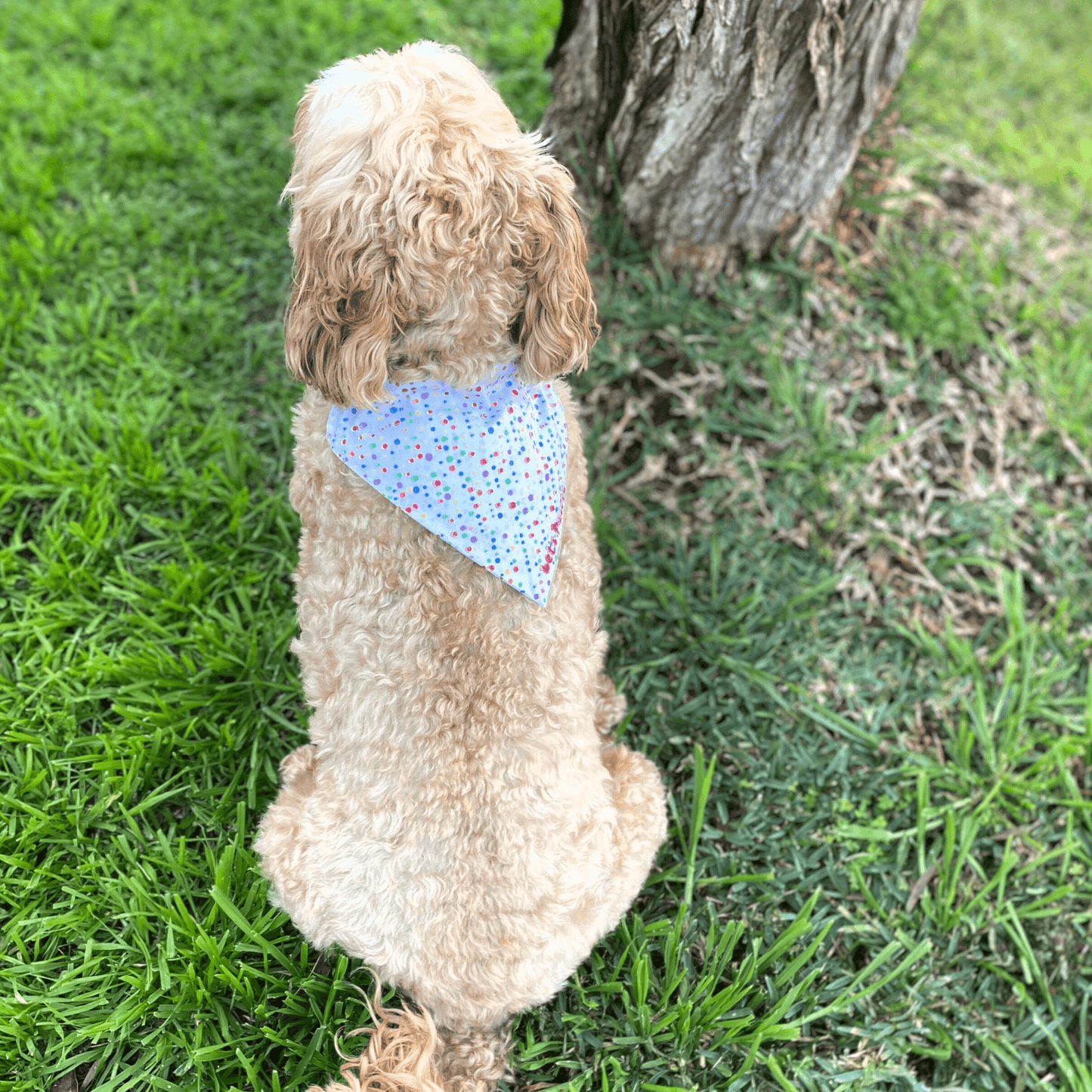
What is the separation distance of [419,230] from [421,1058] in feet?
6.12

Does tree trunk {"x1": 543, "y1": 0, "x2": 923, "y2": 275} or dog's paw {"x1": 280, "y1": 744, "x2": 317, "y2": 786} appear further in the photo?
tree trunk {"x1": 543, "y1": 0, "x2": 923, "y2": 275}

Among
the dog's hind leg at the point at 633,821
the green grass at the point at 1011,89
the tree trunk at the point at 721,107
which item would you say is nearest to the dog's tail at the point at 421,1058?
the dog's hind leg at the point at 633,821

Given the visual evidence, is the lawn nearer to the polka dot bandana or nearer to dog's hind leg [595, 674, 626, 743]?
dog's hind leg [595, 674, 626, 743]

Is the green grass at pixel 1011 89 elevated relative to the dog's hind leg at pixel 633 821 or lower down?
elevated

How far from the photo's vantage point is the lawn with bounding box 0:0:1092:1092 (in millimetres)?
2363

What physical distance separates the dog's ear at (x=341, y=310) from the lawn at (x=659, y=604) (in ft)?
4.33

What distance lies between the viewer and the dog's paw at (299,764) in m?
2.38

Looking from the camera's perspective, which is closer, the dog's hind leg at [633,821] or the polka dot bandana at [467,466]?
the polka dot bandana at [467,466]

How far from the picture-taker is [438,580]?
1959 mm

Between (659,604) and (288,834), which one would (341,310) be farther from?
(659,604)

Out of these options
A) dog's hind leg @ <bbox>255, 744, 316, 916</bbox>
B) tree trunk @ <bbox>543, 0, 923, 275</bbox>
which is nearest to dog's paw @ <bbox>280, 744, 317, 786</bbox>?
dog's hind leg @ <bbox>255, 744, 316, 916</bbox>

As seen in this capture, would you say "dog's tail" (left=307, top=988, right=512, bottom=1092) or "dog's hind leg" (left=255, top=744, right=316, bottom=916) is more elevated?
"dog's hind leg" (left=255, top=744, right=316, bottom=916)

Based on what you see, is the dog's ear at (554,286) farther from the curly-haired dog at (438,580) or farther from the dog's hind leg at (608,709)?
the dog's hind leg at (608,709)

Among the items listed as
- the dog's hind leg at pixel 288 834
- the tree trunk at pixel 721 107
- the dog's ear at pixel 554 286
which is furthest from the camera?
the tree trunk at pixel 721 107
